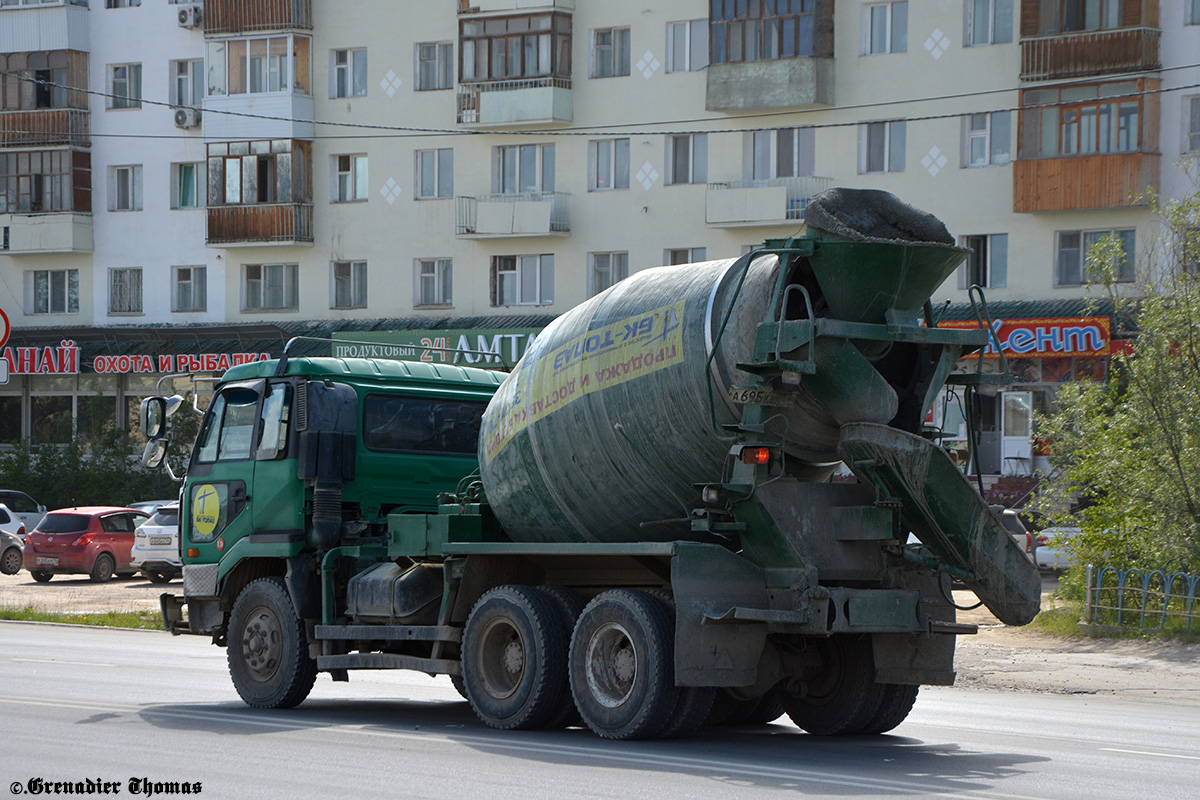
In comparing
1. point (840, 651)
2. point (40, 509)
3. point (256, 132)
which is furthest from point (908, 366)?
point (256, 132)

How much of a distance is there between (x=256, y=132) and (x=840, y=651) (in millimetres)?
39515

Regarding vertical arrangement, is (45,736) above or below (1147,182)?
below

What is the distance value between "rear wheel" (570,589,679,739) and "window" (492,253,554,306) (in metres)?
34.5

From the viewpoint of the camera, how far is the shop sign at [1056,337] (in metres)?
38.1

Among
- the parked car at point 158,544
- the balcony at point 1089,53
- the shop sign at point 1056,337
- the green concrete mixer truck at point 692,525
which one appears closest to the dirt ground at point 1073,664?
the green concrete mixer truck at point 692,525

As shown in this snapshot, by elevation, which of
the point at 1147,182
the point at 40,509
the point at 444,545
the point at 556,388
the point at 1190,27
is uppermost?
the point at 1190,27

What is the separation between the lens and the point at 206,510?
1454cm

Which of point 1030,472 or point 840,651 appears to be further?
point 1030,472

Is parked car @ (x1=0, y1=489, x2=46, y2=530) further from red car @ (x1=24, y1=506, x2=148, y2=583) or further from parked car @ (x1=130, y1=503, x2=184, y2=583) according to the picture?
parked car @ (x1=130, y1=503, x2=184, y2=583)

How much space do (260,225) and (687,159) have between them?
13081 mm

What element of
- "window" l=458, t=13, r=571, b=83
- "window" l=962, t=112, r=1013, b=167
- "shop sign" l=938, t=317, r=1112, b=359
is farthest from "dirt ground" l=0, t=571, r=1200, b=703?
"window" l=458, t=13, r=571, b=83

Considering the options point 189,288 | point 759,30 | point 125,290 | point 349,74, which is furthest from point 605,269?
point 125,290

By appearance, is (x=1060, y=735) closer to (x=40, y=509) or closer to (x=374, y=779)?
(x=374, y=779)

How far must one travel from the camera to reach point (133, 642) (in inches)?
867
